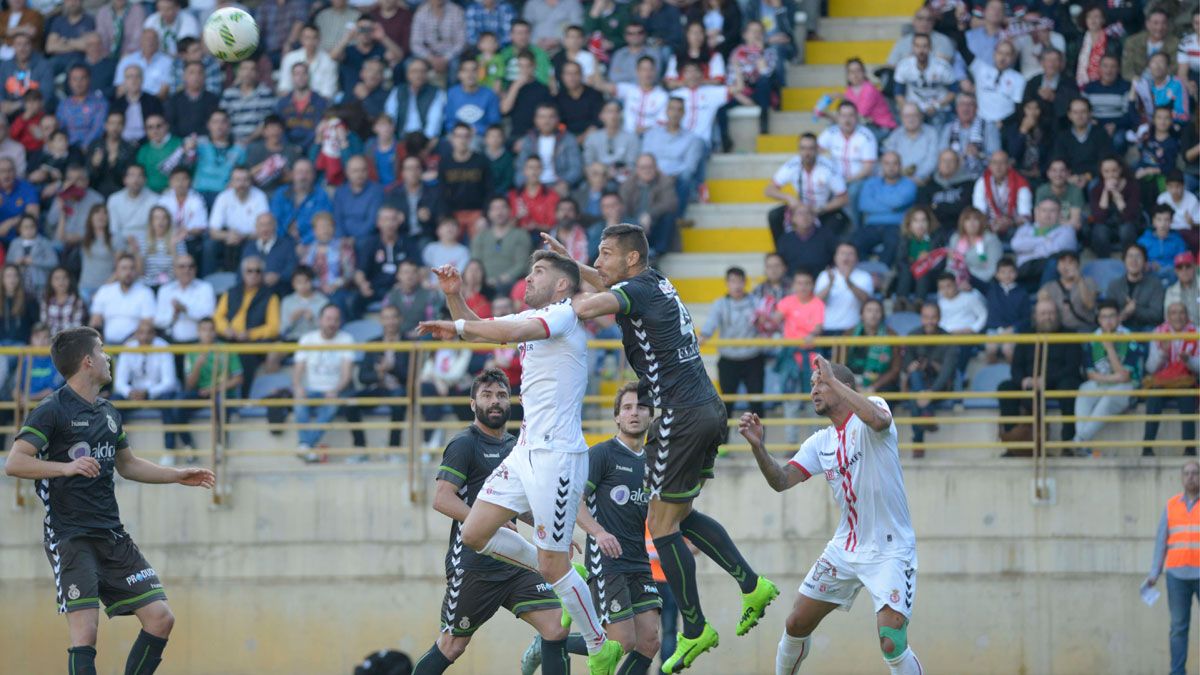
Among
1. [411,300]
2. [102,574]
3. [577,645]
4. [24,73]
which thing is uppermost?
[24,73]

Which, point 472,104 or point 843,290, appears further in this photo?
point 472,104

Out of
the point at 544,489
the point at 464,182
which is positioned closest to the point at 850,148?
the point at 464,182

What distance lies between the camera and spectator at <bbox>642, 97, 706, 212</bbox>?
1992 centimetres

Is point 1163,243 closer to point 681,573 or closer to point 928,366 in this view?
point 928,366

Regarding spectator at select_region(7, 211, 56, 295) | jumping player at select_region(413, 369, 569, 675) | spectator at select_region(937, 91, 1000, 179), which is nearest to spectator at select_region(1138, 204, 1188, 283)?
spectator at select_region(937, 91, 1000, 179)

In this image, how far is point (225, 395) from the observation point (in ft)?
59.0

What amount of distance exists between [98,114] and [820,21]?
9660 millimetres

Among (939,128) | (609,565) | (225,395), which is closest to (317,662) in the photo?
(225,395)

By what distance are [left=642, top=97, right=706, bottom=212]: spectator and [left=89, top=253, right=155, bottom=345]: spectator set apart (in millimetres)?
6061

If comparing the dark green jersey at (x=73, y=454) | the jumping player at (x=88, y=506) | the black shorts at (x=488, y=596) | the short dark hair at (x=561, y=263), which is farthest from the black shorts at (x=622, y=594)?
the dark green jersey at (x=73, y=454)

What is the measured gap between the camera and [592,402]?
16906 mm

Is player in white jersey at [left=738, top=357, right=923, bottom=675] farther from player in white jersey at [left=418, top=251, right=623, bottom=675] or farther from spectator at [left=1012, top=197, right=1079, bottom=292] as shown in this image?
spectator at [left=1012, top=197, right=1079, bottom=292]

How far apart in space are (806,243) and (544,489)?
8.68 meters

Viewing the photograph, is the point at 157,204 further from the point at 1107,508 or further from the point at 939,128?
the point at 1107,508
